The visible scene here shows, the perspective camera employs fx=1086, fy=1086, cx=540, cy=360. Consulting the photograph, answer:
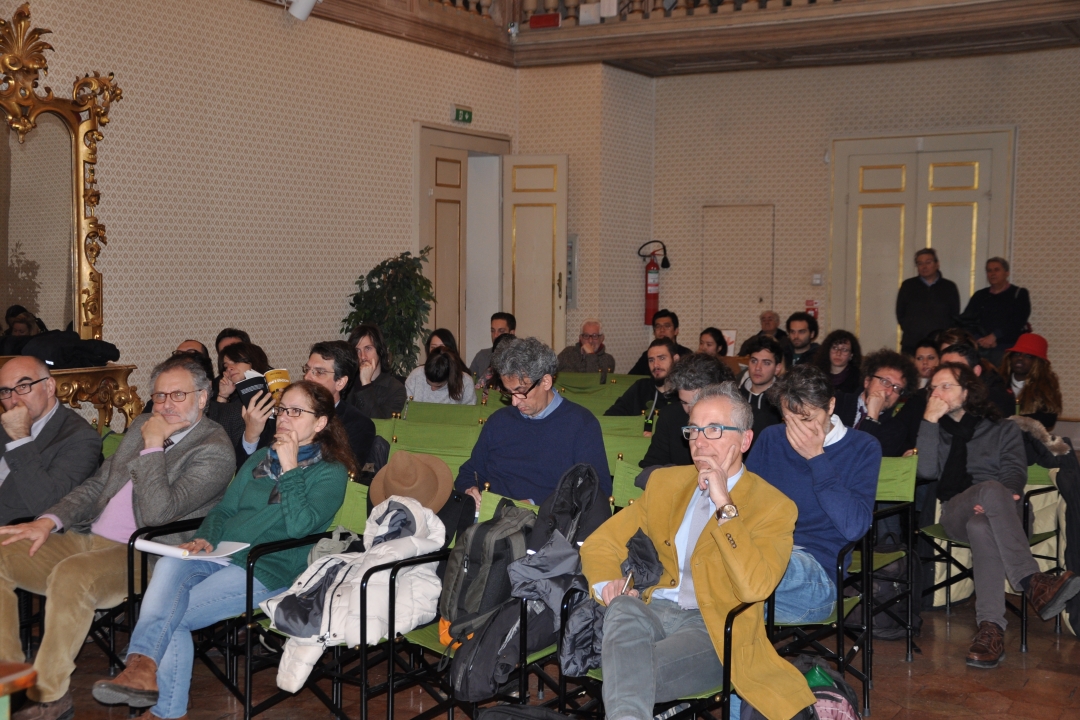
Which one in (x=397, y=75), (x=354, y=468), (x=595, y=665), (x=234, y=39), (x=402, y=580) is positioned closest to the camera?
(x=595, y=665)

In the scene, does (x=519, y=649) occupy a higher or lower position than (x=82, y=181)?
lower

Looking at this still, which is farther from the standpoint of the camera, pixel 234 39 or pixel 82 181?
pixel 234 39

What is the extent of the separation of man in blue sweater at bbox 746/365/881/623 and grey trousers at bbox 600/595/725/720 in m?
0.53

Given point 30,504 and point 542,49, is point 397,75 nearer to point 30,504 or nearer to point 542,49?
point 542,49

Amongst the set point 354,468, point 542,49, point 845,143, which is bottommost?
point 354,468

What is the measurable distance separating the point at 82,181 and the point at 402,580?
516 centimetres

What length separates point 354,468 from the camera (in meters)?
4.14

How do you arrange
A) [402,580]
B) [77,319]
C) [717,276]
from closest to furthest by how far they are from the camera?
[402,580], [77,319], [717,276]

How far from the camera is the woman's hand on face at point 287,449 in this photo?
394 cm

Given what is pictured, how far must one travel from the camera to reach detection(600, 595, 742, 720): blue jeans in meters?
3.00

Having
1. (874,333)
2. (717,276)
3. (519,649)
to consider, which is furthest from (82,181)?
(874,333)

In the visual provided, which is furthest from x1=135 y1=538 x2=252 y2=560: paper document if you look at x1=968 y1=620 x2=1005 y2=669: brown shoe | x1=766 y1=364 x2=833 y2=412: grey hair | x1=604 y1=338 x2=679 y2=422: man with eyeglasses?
x1=968 y1=620 x2=1005 y2=669: brown shoe

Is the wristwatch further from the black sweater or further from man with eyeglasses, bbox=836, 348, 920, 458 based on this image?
the black sweater

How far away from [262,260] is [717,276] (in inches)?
210
